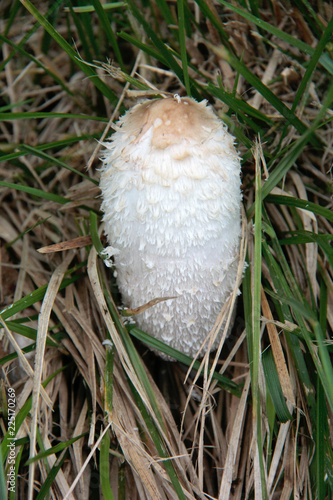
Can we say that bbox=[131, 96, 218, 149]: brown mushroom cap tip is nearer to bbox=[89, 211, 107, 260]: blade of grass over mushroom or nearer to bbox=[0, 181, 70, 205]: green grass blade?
bbox=[89, 211, 107, 260]: blade of grass over mushroom

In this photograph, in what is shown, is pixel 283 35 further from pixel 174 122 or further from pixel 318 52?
pixel 174 122

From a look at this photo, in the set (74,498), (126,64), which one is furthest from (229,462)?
(126,64)

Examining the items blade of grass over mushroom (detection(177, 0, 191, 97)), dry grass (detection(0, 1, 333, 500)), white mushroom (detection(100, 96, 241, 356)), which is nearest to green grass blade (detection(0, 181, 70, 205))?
dry grass (detection(0, 1, 333, 500))

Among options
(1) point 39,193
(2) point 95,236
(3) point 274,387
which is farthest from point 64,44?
(3) point 274,387

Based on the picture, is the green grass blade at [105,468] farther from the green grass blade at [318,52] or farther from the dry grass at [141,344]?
the green grass blade at [318,52]

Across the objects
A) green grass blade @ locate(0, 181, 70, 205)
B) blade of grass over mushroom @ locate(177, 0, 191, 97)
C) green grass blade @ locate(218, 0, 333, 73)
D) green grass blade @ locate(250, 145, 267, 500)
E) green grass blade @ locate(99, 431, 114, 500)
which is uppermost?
blade of grass over mushroom @ locate(177, 0, 191, 97)

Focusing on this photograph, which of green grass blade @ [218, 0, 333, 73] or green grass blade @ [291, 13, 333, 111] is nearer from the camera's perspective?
green grass blade @ [291, 13, 333, 111]

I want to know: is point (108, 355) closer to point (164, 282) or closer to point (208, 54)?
point (164, 282)
